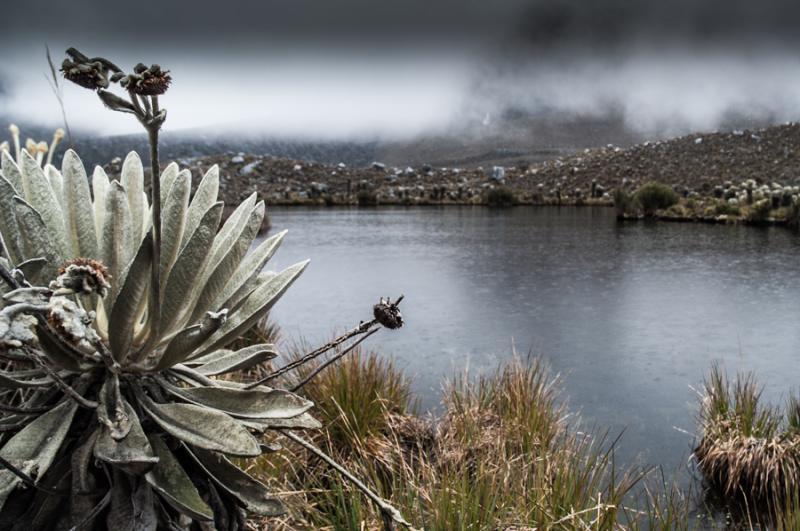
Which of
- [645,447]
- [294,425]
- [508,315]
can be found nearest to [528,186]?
[508,315]

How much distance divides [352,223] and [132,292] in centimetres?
2400

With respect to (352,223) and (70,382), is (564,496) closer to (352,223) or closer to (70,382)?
(70,382)

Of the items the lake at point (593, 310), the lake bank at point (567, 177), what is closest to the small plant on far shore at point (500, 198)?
the lake bank at point (567, 177)

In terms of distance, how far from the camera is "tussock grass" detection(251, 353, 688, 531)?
2447mm

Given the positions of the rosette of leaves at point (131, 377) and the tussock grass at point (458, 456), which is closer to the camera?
the rosette of leaves at point (131, 377)

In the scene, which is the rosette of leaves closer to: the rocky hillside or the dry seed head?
the dry seed head

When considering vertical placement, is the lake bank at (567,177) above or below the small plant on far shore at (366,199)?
above

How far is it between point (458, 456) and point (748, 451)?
7.59ft

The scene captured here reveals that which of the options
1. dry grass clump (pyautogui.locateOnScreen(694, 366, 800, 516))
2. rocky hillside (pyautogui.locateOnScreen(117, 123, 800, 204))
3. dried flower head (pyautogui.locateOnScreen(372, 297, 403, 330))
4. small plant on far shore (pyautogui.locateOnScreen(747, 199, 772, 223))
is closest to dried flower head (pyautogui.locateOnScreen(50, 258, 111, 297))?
dried flower head (pyautogui.locateOnScreen(372, 297, 403, 330))

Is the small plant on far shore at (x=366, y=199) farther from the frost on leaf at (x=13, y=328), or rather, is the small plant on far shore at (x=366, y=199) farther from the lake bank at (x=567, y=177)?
the frost on leaf at (x=13, y=328)

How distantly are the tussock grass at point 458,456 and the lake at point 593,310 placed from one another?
56 cm

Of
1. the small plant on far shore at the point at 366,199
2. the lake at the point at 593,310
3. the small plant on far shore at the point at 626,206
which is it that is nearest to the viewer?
the lake at the point at 593,310

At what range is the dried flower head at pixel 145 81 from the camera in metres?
1.07

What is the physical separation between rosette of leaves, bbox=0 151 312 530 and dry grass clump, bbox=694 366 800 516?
12.1 ft
